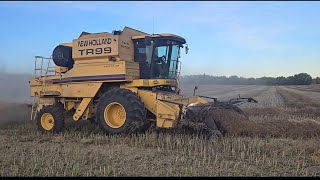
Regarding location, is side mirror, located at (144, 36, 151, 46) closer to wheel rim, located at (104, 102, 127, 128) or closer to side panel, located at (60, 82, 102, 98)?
side panel, located at (60, 82, 102, 98)

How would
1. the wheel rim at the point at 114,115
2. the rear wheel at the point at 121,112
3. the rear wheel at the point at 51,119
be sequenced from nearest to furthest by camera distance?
the rear wheel at the point at 121,112 < the wheel rim at the point at 114,115 < the rear wheel at the point at 51,119

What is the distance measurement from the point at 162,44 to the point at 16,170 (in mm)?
5833

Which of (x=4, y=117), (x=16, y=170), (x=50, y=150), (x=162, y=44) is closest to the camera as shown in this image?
(x=16, y=170)

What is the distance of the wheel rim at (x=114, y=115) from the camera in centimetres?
955

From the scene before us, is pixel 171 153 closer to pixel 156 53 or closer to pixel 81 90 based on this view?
pixel 156 53

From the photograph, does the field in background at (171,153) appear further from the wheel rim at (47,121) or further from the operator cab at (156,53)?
the operator cab at (156,53)

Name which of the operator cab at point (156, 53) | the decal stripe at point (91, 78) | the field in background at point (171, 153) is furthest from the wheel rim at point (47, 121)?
the operator cab at point (156, 53)

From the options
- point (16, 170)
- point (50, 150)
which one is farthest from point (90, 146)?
point (16, 170)

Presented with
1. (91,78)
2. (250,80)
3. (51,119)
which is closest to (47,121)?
(51,119)

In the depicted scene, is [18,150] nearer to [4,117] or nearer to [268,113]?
[4,117]

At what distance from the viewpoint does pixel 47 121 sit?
10977mm

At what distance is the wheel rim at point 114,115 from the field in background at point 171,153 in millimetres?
539

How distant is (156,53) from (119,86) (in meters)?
1.44

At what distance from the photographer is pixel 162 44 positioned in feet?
34.0
